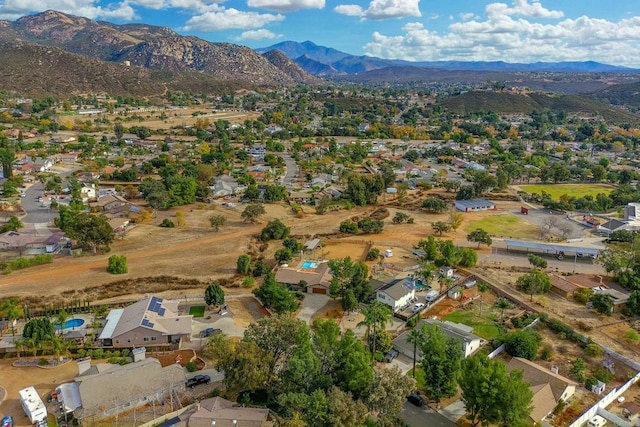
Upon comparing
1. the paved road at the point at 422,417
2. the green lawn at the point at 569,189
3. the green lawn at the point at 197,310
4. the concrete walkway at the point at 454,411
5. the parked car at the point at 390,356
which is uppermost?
the green lawn at the point at 197,310

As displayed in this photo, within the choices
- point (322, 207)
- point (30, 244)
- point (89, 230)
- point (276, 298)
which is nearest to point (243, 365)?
point (276, 298)

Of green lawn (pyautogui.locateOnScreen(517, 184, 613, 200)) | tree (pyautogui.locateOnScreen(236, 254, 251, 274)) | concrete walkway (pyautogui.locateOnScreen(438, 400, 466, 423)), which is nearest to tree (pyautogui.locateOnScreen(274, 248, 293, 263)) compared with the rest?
tree (pyautogui.locateOnScreen(236, 254, 251, 274))

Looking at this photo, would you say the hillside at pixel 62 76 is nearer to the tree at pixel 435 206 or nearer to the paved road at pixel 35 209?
the paved road at pixel 35 209

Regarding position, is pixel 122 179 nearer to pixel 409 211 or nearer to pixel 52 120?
→ pixel 409 211

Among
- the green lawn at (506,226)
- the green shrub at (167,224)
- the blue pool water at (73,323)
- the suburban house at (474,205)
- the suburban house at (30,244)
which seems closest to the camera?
the blue pool water at (73,323)

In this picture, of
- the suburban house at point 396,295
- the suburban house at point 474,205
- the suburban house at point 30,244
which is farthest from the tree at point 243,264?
the suburban house at point 474,205

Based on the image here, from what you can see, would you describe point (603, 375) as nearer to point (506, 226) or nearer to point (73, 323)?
point (506, 226)
